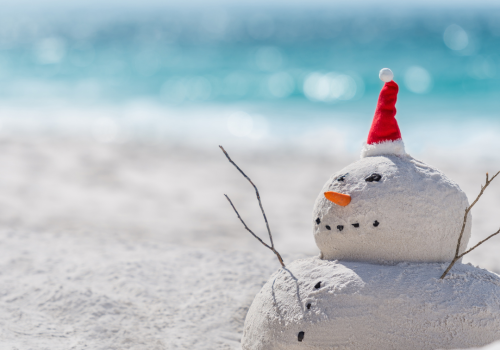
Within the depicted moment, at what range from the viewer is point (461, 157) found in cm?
900

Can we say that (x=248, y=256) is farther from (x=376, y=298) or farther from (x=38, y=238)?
(x=376, y=298)

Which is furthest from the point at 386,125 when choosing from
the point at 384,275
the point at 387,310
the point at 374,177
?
the point at 387,310

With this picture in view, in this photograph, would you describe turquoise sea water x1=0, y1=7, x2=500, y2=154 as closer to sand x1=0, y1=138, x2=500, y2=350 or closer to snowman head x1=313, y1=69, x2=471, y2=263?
sand x1=0, y1=138, x2=500, y2=350

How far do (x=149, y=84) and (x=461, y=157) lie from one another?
12.2 metres

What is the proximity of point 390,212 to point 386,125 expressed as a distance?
1.45ft

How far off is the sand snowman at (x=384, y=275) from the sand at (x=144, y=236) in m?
0.86

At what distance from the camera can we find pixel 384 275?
7.02 ft

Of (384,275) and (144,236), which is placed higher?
(384,275)

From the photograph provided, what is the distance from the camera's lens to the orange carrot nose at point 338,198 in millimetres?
2193

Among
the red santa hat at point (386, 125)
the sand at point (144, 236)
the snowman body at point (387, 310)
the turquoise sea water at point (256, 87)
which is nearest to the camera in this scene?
the snowman body at point (387, 310)

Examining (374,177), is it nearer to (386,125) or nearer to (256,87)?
(386,125)

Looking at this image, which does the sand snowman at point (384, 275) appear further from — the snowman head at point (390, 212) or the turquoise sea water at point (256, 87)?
the turquoise sea water at point (256, 87)

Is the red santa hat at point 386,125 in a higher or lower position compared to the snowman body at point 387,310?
higher

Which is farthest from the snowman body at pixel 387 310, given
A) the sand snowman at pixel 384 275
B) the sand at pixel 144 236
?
the sand at pixel 144 236
